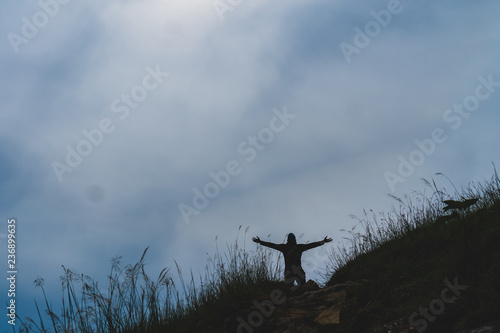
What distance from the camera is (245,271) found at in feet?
23.7

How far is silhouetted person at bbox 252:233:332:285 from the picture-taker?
7658mm

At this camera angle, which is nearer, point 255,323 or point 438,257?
point 438,257

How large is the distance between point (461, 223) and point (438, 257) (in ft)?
1.94

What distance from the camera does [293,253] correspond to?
8.05m

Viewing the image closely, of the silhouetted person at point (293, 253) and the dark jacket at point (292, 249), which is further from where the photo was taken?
the dark jacket at point (292, 249)

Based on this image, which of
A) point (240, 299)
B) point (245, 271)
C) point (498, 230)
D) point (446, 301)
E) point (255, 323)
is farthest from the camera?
point (245, 271)

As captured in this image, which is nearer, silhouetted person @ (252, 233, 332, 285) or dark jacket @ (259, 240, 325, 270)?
silhouetted person @ (252, 233, 332, 285)

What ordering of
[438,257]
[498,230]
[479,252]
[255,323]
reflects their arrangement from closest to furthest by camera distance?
[479,252], [498,230], [438,257], [255,323]

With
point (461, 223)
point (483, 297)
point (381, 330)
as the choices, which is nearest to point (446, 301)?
point (483, 297)

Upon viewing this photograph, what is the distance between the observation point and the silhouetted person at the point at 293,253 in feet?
25.1

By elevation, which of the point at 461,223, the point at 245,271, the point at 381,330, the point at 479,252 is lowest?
the point at 381,330

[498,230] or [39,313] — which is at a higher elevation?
[39,313]

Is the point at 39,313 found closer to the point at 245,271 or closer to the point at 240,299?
the point at 240,299

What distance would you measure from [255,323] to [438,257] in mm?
2439
